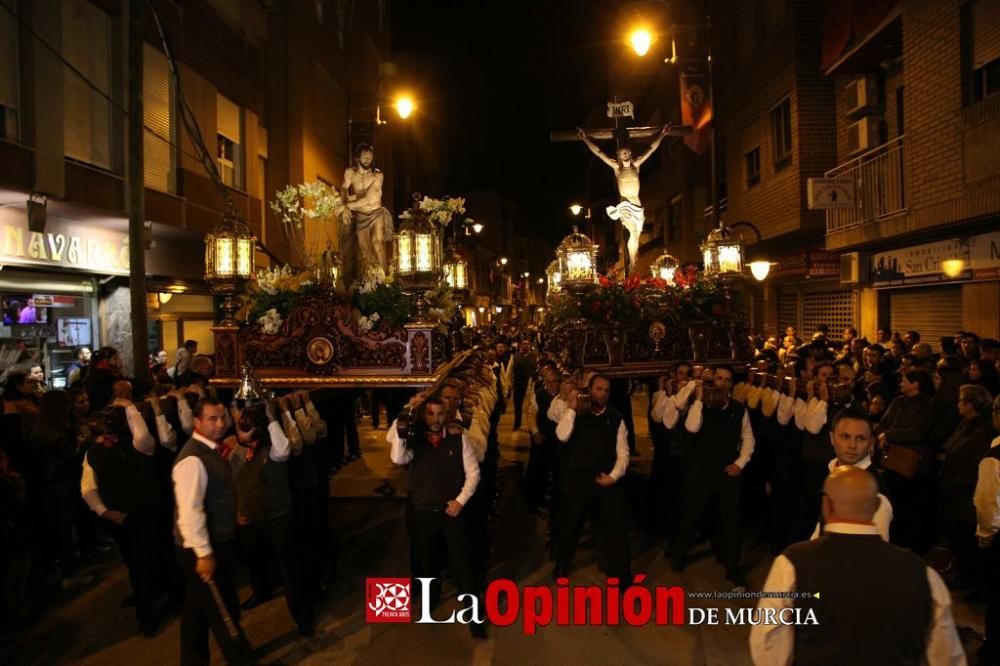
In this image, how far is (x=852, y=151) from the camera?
14.2m

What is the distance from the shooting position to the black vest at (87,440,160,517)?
17.4 feet

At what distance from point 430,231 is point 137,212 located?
4.17m

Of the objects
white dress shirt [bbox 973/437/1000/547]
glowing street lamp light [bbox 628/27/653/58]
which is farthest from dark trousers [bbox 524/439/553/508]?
glowing street lamp light [bbox 628/27/653/58]

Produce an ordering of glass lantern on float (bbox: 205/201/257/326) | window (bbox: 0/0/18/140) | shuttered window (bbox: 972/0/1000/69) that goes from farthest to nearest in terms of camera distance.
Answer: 1. shuttered window (bbox: 972/0/1000/69)
2. window (bbox: 0/0/18/140)
3. glass lantern on float (bbox: 205/201/257/326)

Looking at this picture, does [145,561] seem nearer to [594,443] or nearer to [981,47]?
[594,443]

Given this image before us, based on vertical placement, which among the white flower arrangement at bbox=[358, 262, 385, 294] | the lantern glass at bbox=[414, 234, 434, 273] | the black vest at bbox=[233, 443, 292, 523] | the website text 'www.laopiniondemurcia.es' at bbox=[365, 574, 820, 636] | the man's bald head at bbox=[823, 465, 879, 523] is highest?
the lantern glass at bbox=[414, 234, 434, 273]

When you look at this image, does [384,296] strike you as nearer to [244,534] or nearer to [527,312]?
[244,534]

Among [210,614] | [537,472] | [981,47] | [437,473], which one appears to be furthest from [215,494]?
[981,47]

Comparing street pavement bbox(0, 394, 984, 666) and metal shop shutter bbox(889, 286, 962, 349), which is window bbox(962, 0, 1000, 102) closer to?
metal shop shutter bbox(889, 286, 962, 349)

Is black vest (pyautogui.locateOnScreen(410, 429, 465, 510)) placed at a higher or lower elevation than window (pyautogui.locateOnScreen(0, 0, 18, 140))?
lower

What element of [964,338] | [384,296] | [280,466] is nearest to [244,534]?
[280,466]

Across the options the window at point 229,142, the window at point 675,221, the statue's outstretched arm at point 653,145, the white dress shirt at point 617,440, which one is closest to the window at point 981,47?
the statue's outstretched arm at point 653,145

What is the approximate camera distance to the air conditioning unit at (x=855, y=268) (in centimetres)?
1417

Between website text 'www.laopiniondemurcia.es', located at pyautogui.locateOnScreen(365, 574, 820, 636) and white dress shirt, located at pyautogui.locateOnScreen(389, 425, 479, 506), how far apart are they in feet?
2.50
